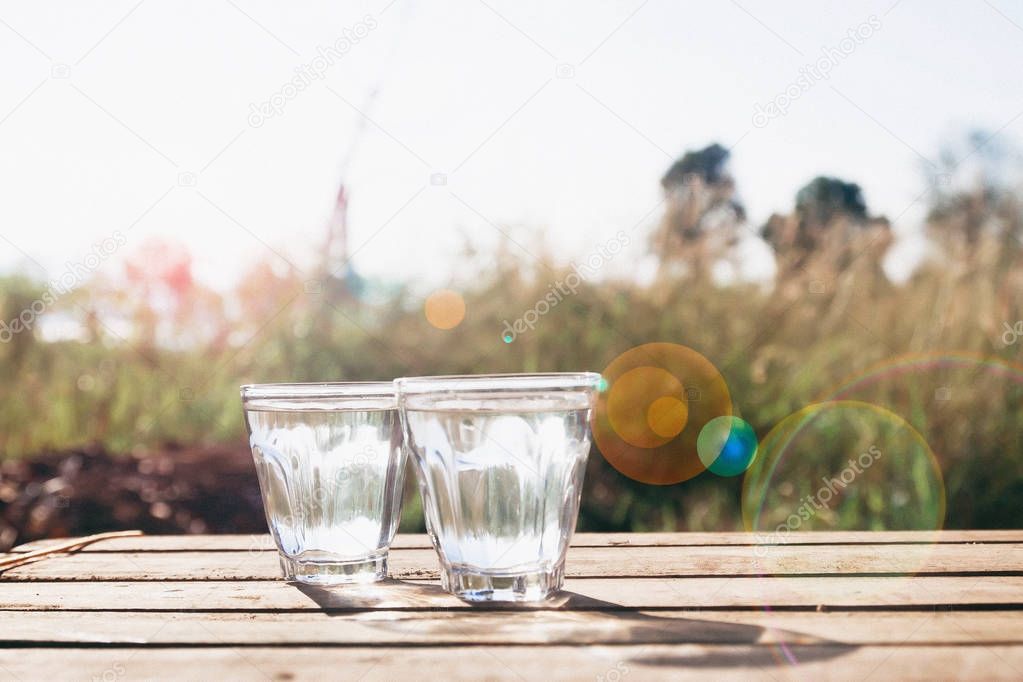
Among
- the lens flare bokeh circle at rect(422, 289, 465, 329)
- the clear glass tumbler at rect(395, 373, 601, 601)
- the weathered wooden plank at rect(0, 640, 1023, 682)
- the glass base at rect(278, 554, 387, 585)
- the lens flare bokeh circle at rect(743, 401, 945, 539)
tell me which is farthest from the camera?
the lens flare bokeh circle at rect(422, 289, 465, 329)

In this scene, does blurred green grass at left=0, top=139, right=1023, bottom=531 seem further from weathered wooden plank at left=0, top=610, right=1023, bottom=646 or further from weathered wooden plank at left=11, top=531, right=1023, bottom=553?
weathered wooden plank at left=0, top=610, right=1023, bottom=646

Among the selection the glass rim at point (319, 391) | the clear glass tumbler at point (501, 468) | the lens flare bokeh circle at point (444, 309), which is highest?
the lens flare bokeh circle at point (444, 309)

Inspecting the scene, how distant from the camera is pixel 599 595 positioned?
31.4 inches

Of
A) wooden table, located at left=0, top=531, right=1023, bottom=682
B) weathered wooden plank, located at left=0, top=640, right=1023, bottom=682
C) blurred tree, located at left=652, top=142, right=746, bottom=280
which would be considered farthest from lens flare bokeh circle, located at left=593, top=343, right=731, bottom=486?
weathered wooden plank, located at left=0, top=640, right=1023, bottom=682

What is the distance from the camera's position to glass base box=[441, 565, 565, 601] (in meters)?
0.74

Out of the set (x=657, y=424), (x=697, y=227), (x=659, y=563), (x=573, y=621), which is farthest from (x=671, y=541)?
(x=697, y=227)

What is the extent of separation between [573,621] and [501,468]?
12 cm

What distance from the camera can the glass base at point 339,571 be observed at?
2.77ft

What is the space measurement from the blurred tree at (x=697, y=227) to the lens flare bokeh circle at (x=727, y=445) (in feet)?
1.91

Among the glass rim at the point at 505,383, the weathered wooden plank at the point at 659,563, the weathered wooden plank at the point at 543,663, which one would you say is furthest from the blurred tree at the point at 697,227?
the weathered wooden plank at the point at 543,663

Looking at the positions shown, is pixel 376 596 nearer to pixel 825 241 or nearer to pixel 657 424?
pixel 657 424

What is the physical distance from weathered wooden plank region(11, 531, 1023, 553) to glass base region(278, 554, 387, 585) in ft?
0.77

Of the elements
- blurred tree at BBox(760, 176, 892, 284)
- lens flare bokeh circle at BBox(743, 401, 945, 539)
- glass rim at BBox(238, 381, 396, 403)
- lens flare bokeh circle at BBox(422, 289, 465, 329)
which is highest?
blurred tree at BBox(760, 176, 892, 284)

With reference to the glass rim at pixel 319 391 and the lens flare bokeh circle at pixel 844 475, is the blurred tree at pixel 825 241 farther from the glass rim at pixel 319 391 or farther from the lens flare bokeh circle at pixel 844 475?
the glass rim at pixel 319 391
